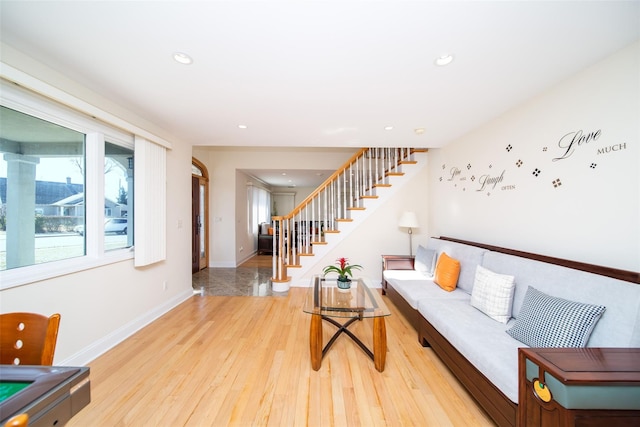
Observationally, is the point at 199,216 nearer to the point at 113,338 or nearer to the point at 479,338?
the point at 113,338

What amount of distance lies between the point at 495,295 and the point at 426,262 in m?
1.31

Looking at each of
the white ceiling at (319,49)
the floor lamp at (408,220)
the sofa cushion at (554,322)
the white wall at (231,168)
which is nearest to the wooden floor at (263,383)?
the sofa cushion at (554,322)

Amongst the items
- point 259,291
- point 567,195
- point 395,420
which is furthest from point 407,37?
point 259,291

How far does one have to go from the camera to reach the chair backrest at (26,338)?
3.32 feet

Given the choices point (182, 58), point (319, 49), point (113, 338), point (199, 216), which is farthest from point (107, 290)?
point (199, 216)

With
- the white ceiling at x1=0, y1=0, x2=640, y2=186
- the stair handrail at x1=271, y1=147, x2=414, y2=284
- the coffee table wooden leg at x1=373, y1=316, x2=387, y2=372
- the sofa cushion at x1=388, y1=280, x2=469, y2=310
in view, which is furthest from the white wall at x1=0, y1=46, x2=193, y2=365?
the sofa cushion at x1=388, y1=280, x2=469, y2=310

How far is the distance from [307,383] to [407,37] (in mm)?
2561

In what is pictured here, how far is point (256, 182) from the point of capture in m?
7.43

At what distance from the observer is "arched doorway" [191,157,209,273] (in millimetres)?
5016

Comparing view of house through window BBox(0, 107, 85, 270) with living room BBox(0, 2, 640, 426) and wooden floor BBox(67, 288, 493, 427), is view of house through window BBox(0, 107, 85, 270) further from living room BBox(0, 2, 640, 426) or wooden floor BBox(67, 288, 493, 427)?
wooden floor BBox(67, 288, 493, 427)

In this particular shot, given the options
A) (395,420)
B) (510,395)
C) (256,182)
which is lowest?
(395,420)

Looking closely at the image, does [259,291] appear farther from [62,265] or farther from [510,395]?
[510,395]

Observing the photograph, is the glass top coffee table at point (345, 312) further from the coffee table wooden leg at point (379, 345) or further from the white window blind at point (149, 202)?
the white window blind at point (149, 202)

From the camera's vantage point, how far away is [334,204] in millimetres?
4426
